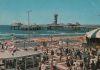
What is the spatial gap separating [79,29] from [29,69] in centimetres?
15066

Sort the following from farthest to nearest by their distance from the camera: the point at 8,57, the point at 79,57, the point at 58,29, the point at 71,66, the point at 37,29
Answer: the point at 58,29 < the point at 37,29 < the point at 79,57 < the point at 71,66 < the point at 8,57

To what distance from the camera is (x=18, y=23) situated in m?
173

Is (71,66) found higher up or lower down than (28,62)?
lower down

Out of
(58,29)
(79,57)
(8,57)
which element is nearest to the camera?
(8,57)

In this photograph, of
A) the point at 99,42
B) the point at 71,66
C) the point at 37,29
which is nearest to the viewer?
the point at 71,66

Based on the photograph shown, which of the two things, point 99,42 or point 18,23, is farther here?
point 18,23

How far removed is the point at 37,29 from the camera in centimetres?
16375

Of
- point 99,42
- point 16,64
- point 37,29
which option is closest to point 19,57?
point 16,64

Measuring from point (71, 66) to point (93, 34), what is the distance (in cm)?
573

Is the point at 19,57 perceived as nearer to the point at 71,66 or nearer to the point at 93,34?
the point at 71,66

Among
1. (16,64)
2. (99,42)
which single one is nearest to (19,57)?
(16,64)

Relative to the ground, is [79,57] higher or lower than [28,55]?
lower

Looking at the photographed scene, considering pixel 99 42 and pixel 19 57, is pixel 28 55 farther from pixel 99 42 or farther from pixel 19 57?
pixel 99 42

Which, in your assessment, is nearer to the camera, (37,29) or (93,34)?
(93,34)
